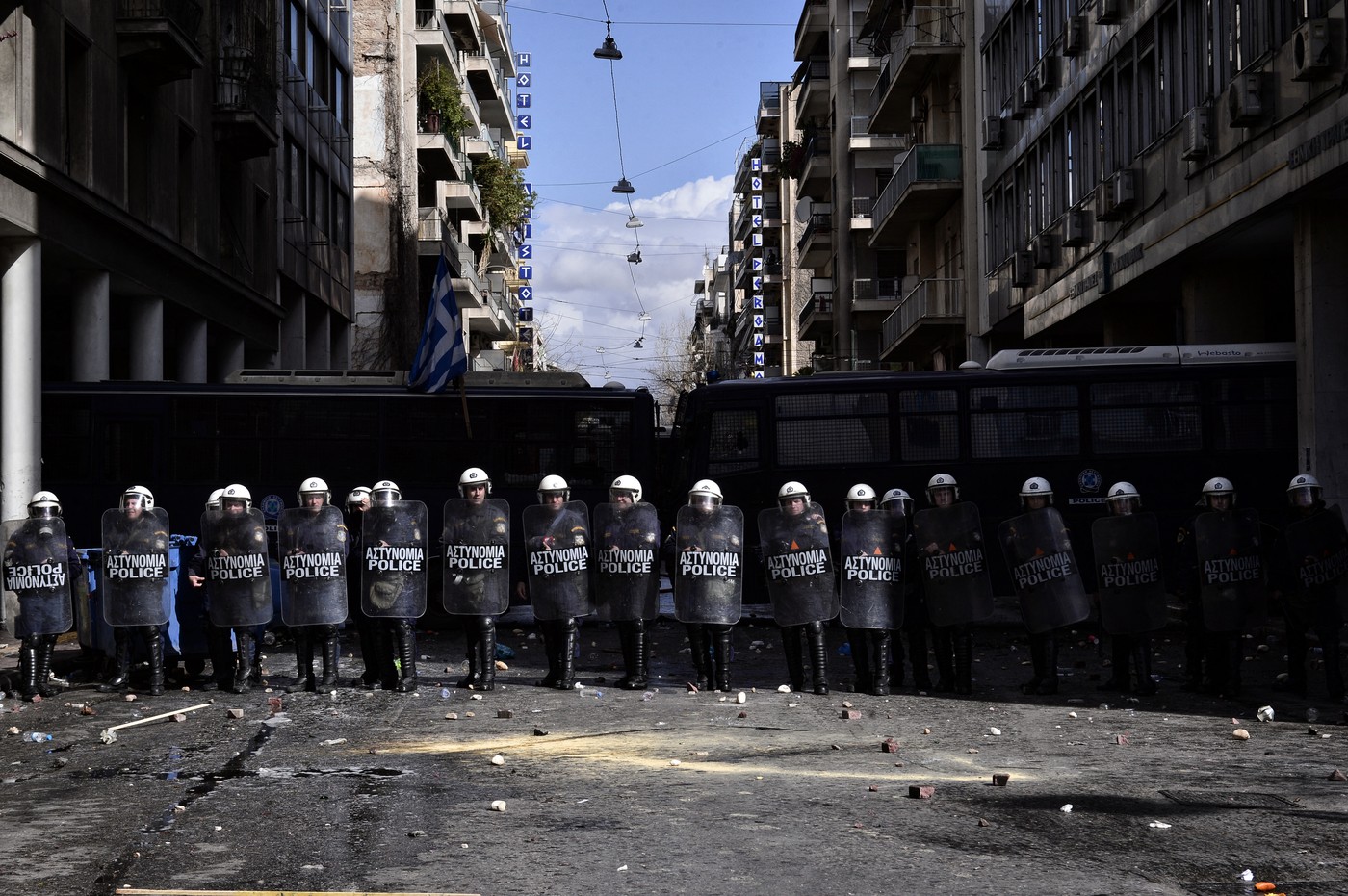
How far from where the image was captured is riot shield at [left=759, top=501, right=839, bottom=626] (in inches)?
521

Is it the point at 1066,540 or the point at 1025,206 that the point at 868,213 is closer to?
the point at 1025,206

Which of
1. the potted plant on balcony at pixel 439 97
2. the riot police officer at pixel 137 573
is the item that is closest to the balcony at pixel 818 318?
the potted plant on balcony at pixel 439 97

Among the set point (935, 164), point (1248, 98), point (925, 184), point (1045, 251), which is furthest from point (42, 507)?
point (935, 164)

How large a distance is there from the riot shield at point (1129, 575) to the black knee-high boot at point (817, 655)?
7.38 feet

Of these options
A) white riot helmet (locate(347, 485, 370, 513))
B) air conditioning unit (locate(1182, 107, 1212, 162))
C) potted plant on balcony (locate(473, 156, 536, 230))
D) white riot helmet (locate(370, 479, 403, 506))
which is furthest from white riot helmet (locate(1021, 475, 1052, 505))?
potted plant on balcony (locate(473, 156, 536, 230))

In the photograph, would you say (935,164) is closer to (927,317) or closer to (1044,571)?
(927,317)

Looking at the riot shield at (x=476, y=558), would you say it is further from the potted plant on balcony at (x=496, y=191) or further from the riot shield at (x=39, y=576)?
the potted plant on balcony at (x=496, y=191)

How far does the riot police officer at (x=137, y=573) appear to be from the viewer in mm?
13602

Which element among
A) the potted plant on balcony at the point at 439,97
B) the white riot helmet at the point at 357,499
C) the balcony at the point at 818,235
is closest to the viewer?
the white riot helmet at the point at 357,499

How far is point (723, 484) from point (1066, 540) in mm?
Result: 8034

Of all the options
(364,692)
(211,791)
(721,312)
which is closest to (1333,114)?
(364,692)

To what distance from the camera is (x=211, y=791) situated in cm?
840

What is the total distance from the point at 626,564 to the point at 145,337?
1424 centimetres

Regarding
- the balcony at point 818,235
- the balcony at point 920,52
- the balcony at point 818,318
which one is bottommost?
the balcony at point 818,318
